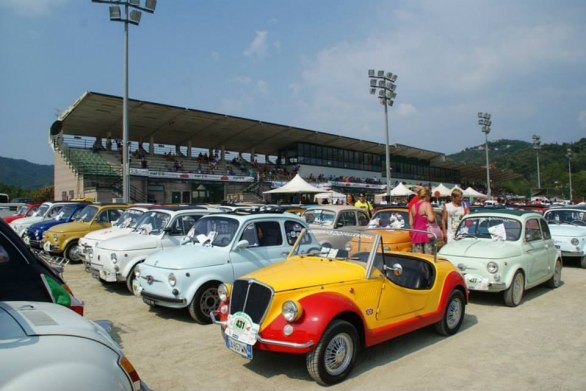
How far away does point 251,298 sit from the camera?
4.89 m

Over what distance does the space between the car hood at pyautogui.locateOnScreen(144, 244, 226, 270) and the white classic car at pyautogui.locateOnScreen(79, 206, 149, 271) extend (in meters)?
3.27

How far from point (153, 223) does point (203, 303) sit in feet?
12.3

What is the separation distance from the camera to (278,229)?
8.15m

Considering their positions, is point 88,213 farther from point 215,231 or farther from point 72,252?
point 215,231

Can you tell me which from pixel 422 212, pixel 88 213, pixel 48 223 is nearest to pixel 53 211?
pixel 48 223

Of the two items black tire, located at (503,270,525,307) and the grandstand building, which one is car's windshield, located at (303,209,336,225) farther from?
the grandstand building

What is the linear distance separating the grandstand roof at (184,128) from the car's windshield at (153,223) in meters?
22.2

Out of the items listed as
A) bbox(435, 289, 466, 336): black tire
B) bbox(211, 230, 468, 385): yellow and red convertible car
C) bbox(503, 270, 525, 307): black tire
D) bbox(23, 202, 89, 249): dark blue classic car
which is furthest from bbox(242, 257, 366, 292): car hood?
bbox(23, 202, 89, 249): dark blue classic car

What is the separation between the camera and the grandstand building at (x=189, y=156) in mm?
32125

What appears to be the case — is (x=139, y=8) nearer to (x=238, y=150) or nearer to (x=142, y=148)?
(x=142, y=148)

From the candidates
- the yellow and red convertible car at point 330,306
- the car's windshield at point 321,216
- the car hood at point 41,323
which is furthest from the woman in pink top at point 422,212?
the car hood at point 41,323

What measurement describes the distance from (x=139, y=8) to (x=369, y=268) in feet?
68.8

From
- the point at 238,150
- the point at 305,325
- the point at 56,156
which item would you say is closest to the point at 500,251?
the point at 305,325

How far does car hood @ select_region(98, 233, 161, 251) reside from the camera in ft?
29.8
